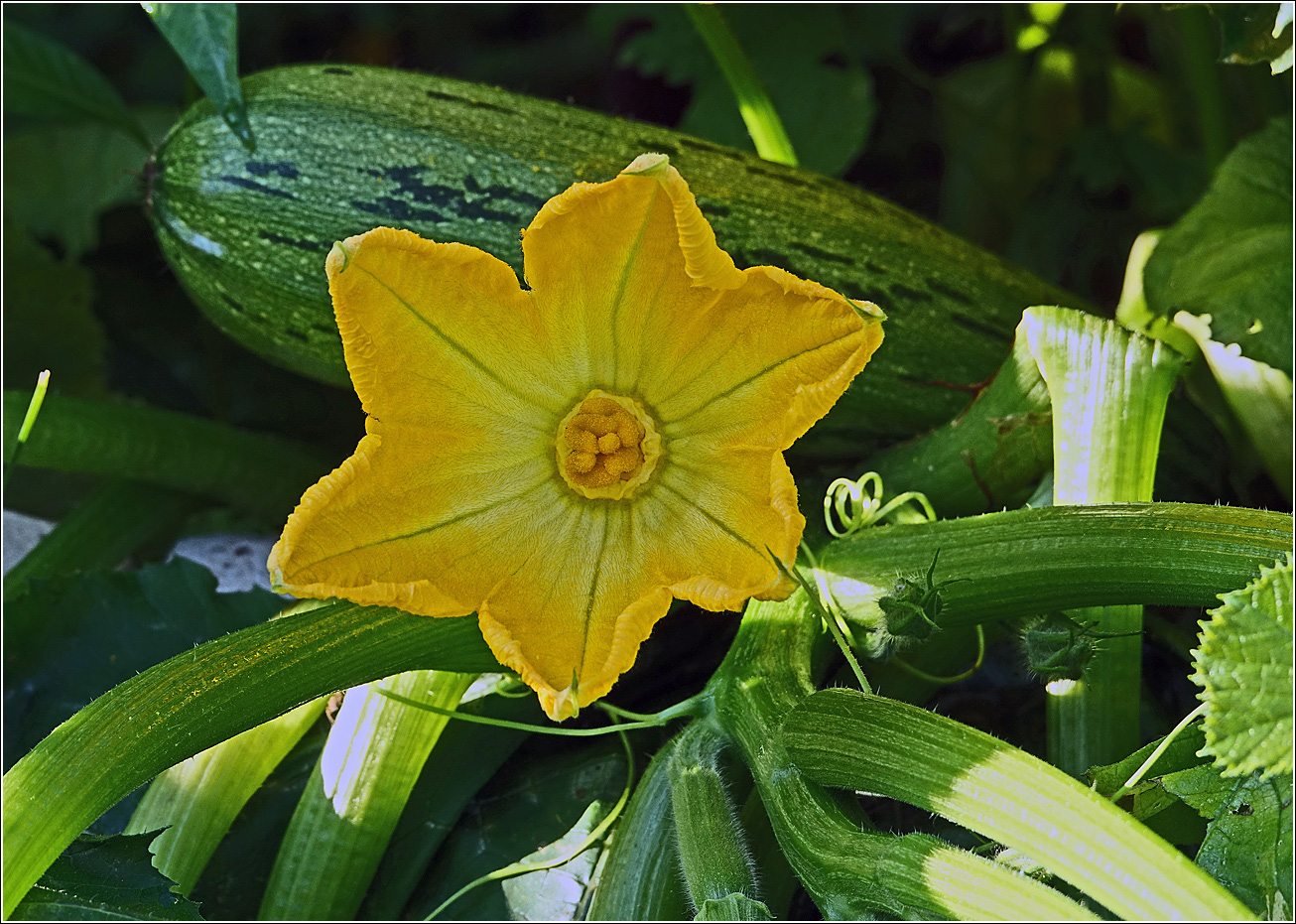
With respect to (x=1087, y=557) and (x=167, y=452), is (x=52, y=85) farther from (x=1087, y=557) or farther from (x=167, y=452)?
(x=1087, y=557)

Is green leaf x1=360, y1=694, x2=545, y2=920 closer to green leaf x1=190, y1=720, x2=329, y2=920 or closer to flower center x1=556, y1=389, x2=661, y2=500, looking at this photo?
green leaf x1=190, y1=720, x2=329, y2=920

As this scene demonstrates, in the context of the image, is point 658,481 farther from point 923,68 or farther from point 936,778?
point 923,68

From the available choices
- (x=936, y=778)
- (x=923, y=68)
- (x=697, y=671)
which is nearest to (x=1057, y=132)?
(x=923, y=68)

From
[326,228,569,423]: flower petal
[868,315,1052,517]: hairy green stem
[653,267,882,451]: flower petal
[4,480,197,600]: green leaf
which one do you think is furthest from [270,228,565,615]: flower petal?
[4,480,197,600]: green leaf

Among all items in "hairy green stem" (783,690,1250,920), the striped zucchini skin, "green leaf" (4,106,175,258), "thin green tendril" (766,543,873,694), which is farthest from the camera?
"green leaf" (4,106,175,258)

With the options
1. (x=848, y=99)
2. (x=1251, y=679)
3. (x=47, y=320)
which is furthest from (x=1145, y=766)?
(x=47, y=320)

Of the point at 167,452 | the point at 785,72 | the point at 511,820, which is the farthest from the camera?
the point at 785,72
